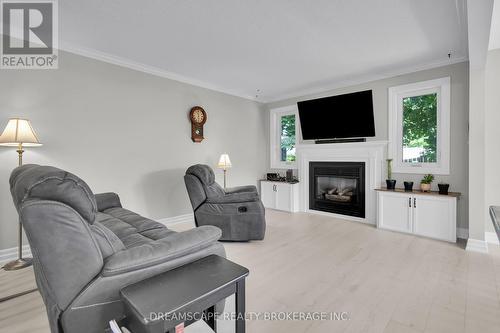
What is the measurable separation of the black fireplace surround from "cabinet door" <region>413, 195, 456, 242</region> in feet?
3.09

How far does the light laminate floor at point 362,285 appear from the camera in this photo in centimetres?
165

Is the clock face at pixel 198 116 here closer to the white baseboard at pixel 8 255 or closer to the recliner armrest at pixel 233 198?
the recliner armrest at pixel 233 198

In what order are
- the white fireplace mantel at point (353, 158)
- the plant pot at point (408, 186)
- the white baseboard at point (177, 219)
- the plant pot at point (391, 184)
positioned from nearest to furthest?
1. the plant pot at point (408, 186)
2. the plant pot at point (391, 184)
3. the white baseboard at point (177, 219)
4. the white fireplace mantel at point (353, 158)

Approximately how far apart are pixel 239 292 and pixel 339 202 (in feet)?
12.7

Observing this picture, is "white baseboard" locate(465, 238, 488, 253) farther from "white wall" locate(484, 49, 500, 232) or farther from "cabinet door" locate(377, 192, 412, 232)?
"cabinet door" locate(377, 192, 412, 232)

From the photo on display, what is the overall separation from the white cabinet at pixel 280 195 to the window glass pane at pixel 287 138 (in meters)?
0.69

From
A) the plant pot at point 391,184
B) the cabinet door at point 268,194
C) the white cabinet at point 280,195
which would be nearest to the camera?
the plant pot at point 391,184

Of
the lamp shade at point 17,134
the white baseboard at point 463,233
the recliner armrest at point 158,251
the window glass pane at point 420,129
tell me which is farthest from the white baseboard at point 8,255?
the white baseboard at point 463,233

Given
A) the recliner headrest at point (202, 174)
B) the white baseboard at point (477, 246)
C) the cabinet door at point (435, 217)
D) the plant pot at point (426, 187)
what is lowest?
the white baseboard at point (477, 246)

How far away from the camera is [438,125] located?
3.59m

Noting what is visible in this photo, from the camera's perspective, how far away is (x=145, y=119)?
3.75 metres

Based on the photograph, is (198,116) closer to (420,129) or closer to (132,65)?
(132,65)

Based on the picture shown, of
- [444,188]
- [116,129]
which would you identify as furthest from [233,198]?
[444,188]

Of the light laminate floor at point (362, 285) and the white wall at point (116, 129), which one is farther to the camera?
the white wall at point (116, 129)
